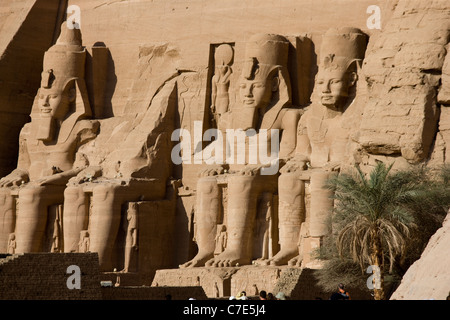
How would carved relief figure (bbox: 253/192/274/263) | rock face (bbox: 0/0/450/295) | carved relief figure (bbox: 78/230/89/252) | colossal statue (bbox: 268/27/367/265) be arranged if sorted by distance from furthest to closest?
carved relief figure (bbox: 78/230/89/252), carved relief figure (bbox: 253/192/274/263), colossal statue (bbox: 268/27/367/265), rock face (bbox: 0/0/450/295)

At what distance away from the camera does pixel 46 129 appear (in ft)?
92.2

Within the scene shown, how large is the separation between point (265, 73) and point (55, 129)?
554 cm

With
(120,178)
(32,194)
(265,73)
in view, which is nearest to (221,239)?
(120,178)

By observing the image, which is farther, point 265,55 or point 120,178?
point 120,178

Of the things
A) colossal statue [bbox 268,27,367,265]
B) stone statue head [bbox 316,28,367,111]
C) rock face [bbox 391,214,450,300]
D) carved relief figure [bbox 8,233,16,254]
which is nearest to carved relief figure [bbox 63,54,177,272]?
carved relief figure [bbox 8,233,16,254]

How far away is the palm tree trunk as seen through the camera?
61.8 ft

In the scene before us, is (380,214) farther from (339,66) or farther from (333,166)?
(339,66)

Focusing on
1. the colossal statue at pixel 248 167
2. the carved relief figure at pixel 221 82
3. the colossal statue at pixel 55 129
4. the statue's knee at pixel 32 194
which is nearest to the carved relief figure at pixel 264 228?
the colossal statue at pixel 248 167

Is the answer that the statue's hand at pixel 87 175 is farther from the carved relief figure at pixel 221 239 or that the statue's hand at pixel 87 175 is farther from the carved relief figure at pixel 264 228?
the carved relief figure at pixel 264 228

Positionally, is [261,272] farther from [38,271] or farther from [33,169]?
[33,169]

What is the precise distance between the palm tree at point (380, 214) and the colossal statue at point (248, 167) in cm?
431

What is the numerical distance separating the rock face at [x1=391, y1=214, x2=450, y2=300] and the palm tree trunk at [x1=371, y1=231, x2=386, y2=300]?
6.97 ft

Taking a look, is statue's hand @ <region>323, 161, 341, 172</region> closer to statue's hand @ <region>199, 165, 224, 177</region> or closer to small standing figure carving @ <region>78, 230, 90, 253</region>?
statue's hand @ <region>199, 165, 224, 177</region>

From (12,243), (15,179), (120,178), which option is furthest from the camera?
(15,179)
